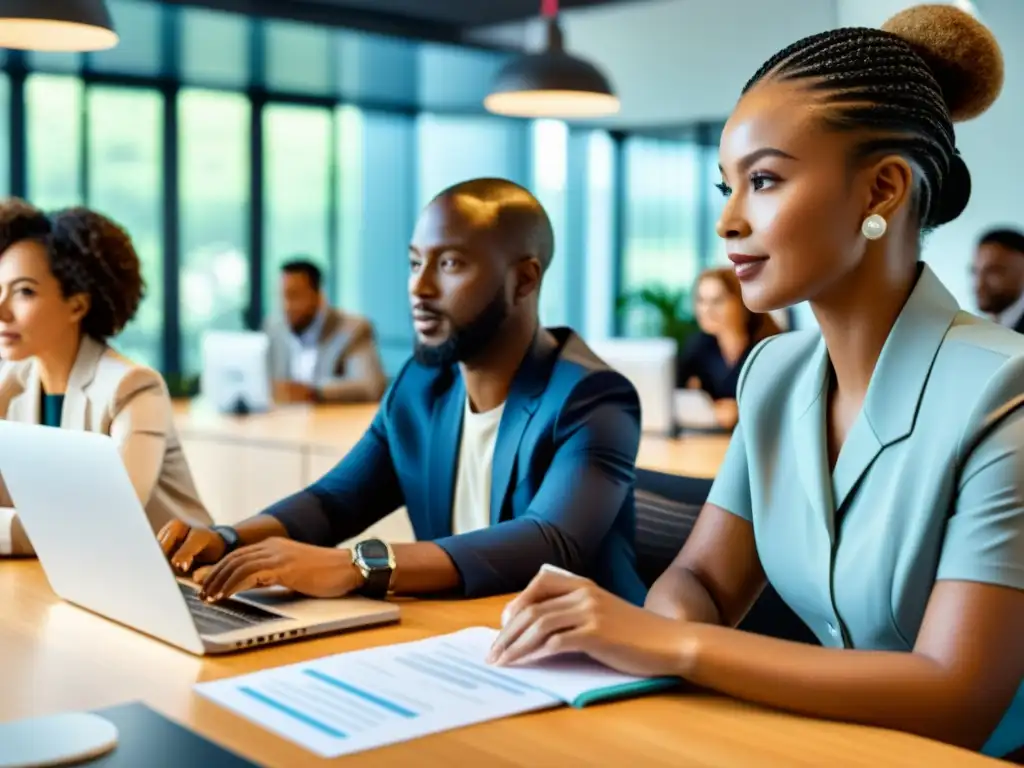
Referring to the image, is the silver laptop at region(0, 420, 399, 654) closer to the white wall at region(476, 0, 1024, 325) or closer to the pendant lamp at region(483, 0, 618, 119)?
the pendant lamp at region(483, 0, 618, 119)

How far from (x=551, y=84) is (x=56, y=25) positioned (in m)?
2.24

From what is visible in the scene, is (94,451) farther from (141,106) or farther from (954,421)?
(141,106)

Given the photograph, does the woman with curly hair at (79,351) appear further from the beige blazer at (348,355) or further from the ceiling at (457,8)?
the ceiling at (457,8)

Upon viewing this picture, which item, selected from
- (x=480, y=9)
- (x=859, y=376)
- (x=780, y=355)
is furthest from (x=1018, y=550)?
(x=480, y=9)

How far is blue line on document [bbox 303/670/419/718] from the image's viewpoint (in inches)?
53.1

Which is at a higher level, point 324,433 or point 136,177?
point 136,177

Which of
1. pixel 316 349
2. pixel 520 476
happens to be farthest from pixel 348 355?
pixel 520 476

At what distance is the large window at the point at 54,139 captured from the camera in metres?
8.32

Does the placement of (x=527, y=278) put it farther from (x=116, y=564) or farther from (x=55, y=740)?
(x=55, y=740)

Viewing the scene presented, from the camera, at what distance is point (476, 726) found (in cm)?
132

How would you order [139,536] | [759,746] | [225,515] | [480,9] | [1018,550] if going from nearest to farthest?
1. [759,746]
2. [1018,550]
3. [139,536]
4. [225,515]
5. [480,9]

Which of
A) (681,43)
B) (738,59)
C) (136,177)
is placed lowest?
(136,177)

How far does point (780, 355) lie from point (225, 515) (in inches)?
158

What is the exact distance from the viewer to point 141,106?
8.86m
